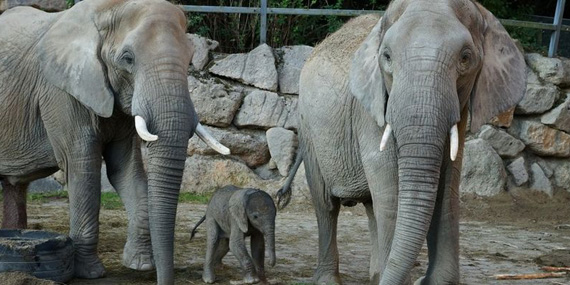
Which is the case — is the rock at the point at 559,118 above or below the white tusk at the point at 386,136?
below

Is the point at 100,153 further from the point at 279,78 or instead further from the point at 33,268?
the point at 279,78

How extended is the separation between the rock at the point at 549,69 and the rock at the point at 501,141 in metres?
0.92

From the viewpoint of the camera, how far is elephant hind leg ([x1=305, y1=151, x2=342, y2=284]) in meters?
7.67

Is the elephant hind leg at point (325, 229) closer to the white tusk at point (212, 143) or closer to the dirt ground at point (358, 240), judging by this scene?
the dirt ground at point (358, 240)

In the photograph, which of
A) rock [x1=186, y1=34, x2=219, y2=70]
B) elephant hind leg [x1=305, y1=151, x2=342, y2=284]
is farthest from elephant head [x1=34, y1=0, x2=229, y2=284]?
rock [x1=186, y1=34, x2=219, y2=70]

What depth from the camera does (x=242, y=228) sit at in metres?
7.28

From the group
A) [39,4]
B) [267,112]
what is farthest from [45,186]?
[267,112]

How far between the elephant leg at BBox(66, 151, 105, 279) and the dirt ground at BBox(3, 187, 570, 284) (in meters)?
0.13

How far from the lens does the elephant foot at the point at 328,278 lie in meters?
7.61

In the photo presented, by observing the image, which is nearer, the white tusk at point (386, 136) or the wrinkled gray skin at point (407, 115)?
the wrinkled gray skin at point (407, 115)

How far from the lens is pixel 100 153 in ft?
25.1

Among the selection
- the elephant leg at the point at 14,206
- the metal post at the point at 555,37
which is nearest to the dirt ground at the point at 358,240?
the elephant leg at the point at 14,206

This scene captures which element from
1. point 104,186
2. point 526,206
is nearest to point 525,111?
point 526,206

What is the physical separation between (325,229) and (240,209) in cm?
80
